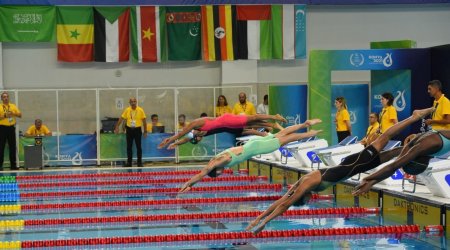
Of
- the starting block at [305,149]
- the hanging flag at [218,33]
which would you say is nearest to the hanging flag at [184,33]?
the hanging flag at [218,33]

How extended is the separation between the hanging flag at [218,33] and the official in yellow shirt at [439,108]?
1129 centimetres

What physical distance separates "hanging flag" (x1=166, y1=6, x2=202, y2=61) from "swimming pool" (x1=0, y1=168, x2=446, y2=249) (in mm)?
7269

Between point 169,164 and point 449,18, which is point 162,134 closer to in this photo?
point 169,164

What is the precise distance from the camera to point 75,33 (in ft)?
73.5

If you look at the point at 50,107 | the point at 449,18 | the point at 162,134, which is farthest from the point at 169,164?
the point at 449,18

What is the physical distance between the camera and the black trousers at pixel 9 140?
1952 cm

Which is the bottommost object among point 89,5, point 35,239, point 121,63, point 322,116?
point 35,239

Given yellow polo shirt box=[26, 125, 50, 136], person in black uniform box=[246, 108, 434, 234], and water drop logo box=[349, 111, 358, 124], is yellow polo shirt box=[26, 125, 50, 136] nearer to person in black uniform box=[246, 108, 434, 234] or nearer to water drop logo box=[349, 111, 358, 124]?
water drop logo box=[349, 111, 358, 124]

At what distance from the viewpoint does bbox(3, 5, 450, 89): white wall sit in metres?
22.7

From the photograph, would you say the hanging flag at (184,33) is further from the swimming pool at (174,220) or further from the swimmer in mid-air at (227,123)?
the swimmer in mid-air at (227,123)

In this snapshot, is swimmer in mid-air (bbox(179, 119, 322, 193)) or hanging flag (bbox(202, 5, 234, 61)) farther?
hanging flag (bbox(202, 5, 234, 61))

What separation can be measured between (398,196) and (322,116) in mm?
6232

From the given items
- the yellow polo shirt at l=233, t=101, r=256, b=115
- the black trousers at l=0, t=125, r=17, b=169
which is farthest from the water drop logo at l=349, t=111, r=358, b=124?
the black trousers at l=0, t=125, r=17, b=169

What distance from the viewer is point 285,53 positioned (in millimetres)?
23516
